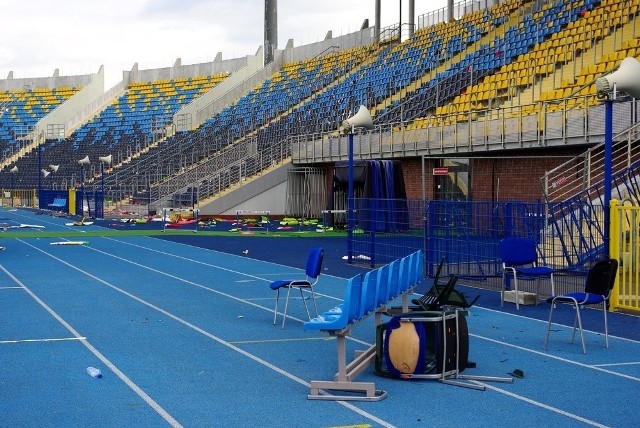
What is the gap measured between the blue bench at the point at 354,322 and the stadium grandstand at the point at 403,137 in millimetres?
5329

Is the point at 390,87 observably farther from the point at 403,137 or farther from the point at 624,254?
the point at 624,254

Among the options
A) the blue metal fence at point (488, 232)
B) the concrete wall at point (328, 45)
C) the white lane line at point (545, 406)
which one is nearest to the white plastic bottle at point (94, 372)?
the white lane line at point (545, 406)

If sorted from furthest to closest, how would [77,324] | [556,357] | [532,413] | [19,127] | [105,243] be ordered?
[19,127] < [105,243] < [77,324] < [556,357] < [532,413]

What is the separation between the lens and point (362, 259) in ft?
66.9

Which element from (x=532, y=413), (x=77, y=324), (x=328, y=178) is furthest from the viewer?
(x=328, y=178)

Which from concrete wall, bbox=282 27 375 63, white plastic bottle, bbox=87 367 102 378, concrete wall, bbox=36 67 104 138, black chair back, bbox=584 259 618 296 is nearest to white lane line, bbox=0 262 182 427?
white plastic bottle, bbox=87 367 102 378

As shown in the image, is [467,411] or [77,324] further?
[77,324]

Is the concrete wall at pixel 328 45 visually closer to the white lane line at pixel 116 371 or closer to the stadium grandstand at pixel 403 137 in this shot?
the stadium grandstand at pixel 403 137

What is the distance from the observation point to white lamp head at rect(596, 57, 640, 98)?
41.7 ft

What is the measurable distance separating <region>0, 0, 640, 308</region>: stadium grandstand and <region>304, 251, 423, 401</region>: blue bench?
5.33 m

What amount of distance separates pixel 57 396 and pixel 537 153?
21.1 metres

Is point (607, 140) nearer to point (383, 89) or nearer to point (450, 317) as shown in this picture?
Result: point (450, 317)

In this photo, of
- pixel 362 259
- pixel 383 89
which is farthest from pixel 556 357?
pixel 383 89

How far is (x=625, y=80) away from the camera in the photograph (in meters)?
12.7
